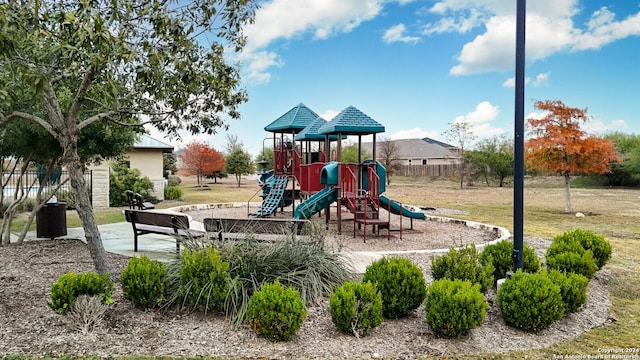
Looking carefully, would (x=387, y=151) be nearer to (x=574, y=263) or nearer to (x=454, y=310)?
(x=574, y=263)

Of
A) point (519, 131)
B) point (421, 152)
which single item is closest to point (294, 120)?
point (519, 131)

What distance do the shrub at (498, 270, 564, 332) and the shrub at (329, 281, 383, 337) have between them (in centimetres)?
133

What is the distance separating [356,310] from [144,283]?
217 centimetres

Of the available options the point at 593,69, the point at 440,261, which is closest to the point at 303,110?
Answer: the point at 593,69

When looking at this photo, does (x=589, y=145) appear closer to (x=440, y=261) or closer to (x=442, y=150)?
(x=440, y=261)

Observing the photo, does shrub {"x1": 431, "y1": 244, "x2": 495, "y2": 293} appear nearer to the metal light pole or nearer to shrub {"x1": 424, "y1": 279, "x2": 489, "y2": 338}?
the metal light pole

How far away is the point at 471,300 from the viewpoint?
4082 mm

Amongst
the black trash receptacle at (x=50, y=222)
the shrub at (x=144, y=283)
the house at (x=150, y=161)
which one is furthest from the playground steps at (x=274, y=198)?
the house at (x=150, y=161)

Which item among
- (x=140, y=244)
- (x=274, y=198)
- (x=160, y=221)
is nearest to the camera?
(x=160, y=221)

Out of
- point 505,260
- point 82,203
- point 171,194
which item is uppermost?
point 82,203

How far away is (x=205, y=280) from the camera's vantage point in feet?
15.0

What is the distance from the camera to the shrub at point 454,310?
405 centimetres

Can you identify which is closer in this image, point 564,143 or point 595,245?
point 595,245

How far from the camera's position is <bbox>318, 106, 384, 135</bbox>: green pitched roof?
1146 cm
